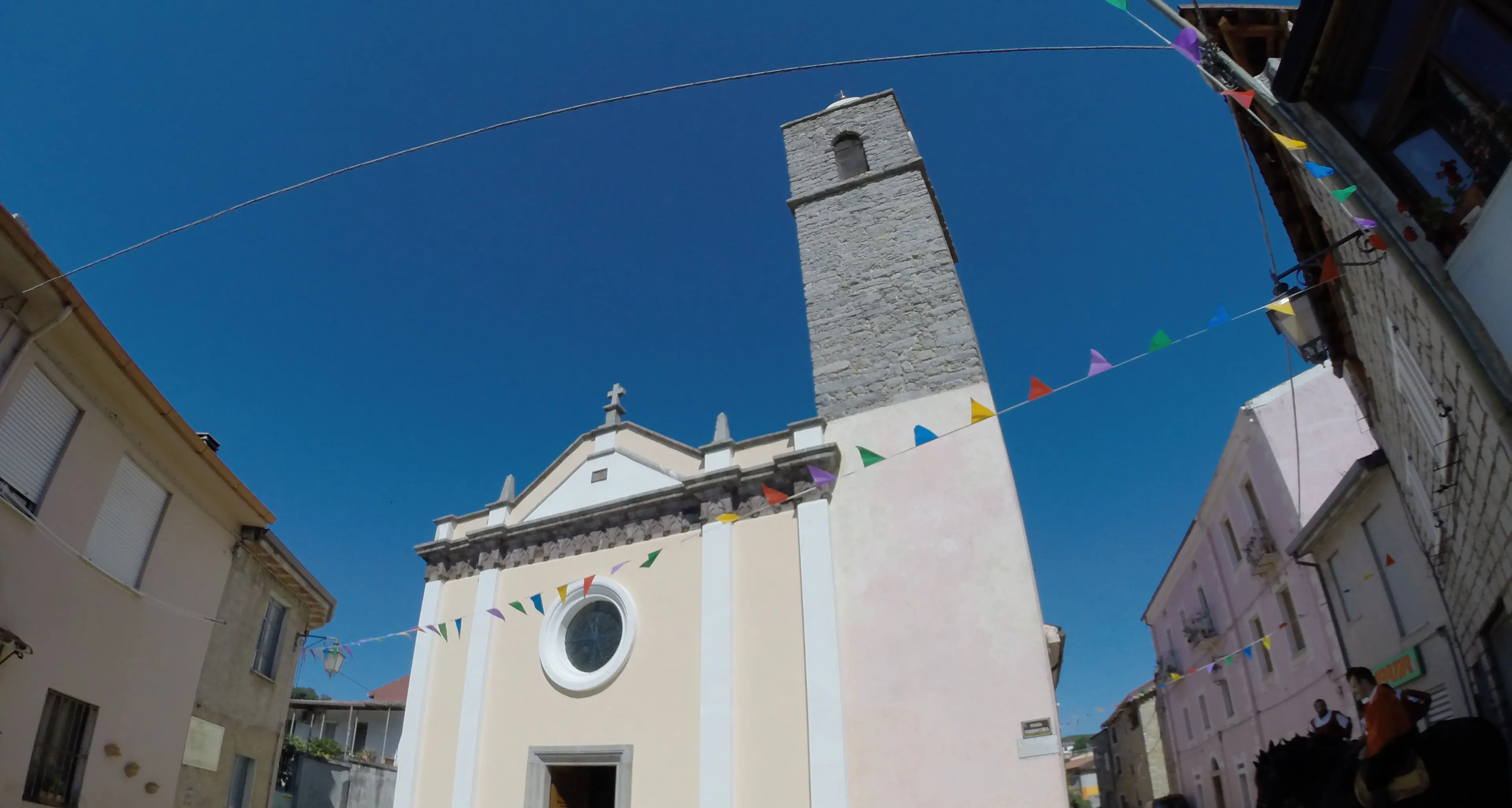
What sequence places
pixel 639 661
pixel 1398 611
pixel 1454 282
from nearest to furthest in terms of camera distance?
pixel 1454 282 → pixel 1398 611 → pixel 639 661

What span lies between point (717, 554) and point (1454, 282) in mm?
8912

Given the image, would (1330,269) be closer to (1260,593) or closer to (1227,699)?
(1260,593)

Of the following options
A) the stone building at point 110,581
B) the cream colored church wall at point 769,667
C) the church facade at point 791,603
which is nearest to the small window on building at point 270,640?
the stone building at point 110,581

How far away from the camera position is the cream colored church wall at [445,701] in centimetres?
1150

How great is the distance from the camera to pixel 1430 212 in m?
3.74

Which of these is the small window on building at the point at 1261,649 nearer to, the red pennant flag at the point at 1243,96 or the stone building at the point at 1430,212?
the stone building at the point at 1430,212

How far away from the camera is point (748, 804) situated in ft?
31.6

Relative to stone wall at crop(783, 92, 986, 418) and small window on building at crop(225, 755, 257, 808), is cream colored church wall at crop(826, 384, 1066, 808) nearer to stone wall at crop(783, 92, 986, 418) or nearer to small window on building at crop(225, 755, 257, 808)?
stone wall at crop(783, 92, 986, 418)

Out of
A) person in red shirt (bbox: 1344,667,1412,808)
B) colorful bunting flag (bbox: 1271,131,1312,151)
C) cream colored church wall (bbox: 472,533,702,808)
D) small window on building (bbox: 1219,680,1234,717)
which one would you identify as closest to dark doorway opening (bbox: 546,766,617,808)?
cream colored church wall (bbox: 472,533,702,808)

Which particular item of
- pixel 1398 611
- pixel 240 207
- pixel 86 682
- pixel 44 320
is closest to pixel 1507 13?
pixel 240 207

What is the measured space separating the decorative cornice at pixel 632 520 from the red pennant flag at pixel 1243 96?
732 centimetres

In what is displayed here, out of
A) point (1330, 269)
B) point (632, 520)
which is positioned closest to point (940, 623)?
point (632, 520)

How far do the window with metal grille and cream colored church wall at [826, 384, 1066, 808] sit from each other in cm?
748

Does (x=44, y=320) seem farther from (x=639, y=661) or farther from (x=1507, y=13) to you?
(x=1507, y=13)
